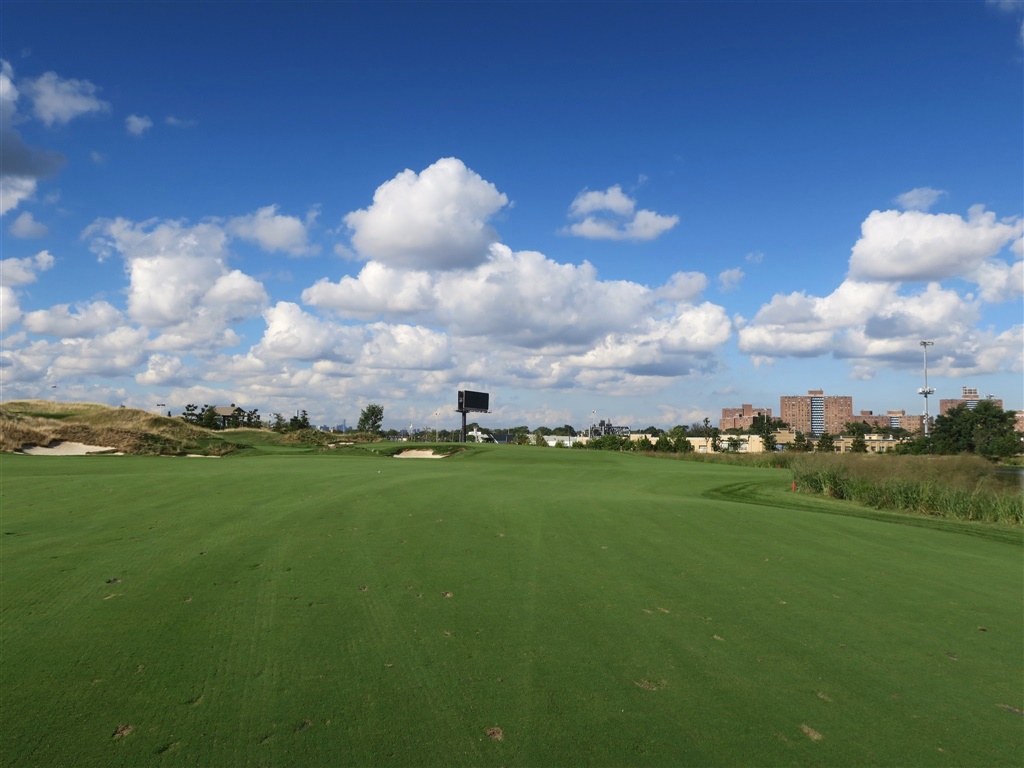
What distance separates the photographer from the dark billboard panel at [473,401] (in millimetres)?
95688

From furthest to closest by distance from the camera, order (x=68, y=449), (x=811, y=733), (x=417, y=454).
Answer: (x=417, y=454) → (x=68, y=449) → (x=811, y=733)

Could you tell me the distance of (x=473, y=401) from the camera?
98250 millimetres

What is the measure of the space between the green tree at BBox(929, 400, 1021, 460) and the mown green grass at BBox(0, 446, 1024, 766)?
71.8 meters

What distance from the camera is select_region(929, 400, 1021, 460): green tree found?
68000 millimetres

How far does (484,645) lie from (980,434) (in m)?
82.0

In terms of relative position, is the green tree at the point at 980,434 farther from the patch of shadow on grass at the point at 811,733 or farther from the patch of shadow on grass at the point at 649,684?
the patch of shadow on grass at the point at 649,684

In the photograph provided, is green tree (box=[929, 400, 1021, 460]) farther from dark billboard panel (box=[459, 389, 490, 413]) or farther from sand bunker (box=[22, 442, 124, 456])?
sand bunker (box=[22, 442, 124, 456])

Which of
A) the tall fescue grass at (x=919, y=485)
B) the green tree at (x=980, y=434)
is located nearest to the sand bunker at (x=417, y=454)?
the tall fescue grass at (x=919, y=485)

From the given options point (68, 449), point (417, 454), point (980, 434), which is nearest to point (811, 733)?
point (68, 449)

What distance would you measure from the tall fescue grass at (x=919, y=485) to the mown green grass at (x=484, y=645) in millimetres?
8869

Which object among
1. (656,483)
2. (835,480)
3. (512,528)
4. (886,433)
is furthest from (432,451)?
(886,433)

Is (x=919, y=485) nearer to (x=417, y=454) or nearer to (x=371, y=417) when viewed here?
(x=417, y=454)

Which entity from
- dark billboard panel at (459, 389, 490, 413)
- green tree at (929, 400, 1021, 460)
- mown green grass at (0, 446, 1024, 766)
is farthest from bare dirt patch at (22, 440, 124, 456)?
green tree at (929, 400, 1021, 460)

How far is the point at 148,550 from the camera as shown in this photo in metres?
8.20
